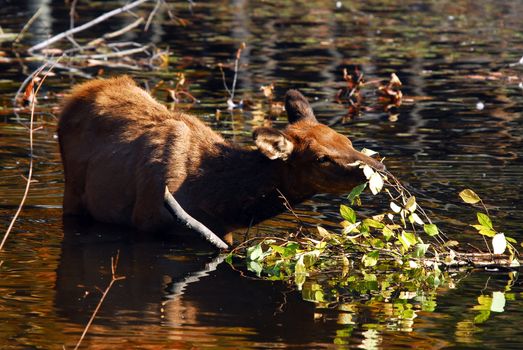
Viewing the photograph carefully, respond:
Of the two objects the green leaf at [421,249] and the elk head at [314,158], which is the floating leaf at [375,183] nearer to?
the elk head at [314,158]

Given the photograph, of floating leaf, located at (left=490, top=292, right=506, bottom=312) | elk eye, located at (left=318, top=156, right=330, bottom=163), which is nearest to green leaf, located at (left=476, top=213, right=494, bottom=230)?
floating leaf, located at (left=490, top=292, right=506, bottom=312)

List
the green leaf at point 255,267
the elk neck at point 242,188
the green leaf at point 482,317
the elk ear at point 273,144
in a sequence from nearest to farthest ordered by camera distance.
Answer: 1. the green leaf at point 482,317
2. the green leaf at point 255,267
3. the elk ear at point 273,144
4. the elk neck at point 242,188

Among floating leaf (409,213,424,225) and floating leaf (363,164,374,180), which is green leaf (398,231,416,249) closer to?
floating leaf (409,213,424,225)

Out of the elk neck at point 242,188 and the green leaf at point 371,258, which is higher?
the elk neck at point 242,188

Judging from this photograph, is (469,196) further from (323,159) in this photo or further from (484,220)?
(323,159)

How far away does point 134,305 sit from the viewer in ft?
26.1

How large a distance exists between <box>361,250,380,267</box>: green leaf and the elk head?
28.6 inches

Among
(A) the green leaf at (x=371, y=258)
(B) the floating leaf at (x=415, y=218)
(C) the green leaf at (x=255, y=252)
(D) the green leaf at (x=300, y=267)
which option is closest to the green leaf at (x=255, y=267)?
(C) the green leaf at (x=255, y=252)

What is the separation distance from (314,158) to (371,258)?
1090mm

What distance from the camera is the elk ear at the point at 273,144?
941cm

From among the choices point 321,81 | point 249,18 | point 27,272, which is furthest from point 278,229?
point 249,18

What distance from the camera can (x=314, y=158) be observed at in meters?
9.47

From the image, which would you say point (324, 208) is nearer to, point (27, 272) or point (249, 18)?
point (27, 272)

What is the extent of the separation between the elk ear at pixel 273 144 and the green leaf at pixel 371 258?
1258mm
